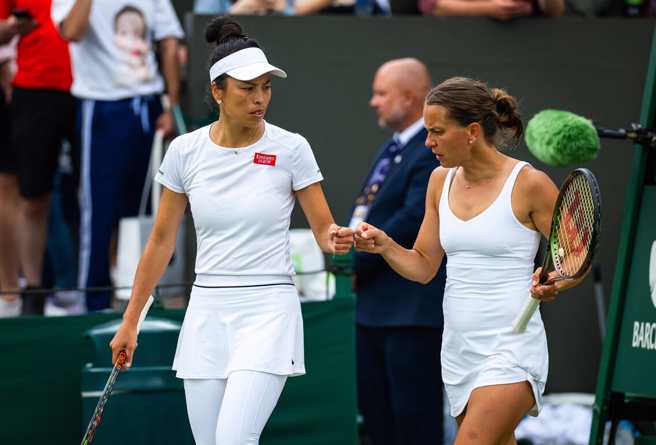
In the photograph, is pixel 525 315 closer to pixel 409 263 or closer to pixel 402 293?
pixel 409 263

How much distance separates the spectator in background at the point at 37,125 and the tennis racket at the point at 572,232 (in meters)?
3.91

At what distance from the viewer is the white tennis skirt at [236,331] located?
4422mm

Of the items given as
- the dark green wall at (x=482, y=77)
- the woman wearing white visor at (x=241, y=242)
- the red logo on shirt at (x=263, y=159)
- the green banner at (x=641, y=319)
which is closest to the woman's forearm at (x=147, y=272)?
the woman wearing white visor at (x=241, y=242)

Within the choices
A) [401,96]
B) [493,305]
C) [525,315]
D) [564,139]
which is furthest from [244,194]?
[401,96]

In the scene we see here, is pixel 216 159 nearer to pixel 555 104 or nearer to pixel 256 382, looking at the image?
pixel 256 382

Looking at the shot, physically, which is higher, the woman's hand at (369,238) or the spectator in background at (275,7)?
the spectator in background at (275,7)

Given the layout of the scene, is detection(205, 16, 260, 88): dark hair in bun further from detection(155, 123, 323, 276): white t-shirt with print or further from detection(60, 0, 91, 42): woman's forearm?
detection(60, 0, 91, 42): woman's forearm

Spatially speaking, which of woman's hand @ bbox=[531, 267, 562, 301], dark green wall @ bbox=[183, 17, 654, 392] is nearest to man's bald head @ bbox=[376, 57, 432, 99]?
dark green wall @ bbox=[183, 17, 654, 392]

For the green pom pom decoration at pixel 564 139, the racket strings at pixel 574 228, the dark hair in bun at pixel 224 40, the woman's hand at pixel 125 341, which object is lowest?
the woman's hand at pixel 125 341

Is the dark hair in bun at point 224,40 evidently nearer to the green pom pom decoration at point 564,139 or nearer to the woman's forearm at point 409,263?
the woman's forearm at point 409,263

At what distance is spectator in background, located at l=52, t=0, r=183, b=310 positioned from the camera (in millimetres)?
7312

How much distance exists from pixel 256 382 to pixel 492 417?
0.86 meters

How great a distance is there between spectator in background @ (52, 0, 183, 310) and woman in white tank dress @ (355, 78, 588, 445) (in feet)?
10.5

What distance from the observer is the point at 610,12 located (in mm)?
8180
